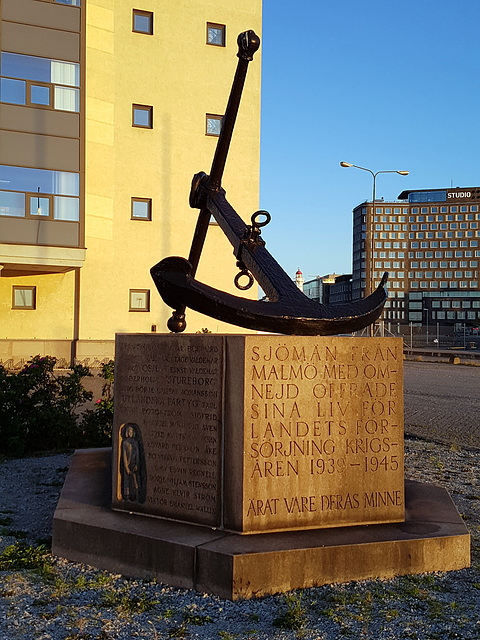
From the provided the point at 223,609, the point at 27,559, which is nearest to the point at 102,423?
the point at 27,559

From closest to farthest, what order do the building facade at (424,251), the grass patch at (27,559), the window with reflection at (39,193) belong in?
the grass patch at (27,559)
the window with reflection at (39,193)
the building facade at (424,251)

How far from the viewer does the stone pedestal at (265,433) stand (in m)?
4.09

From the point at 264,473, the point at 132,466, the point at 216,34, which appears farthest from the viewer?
the point at 216,34

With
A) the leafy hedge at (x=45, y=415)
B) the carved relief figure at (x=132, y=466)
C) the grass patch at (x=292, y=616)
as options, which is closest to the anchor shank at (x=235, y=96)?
the carved relief figure at (x=132, y=466)

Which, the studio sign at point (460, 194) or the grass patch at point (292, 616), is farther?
the studio sign at point (460, 194)

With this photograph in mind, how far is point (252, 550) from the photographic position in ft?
12.1

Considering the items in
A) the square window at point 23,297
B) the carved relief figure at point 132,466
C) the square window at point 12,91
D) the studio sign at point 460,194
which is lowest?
the carved relief figure at point 132,466

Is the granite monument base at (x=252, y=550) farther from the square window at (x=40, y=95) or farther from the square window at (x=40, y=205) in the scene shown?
the square window at (x=40, y=95)

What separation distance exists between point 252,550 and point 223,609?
0.35 meters

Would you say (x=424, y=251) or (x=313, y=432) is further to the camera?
(x=424, y=251)

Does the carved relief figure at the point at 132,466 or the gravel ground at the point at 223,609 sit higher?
the carved relief figure at the point at 132,466

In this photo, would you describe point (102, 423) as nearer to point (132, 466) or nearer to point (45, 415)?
point (45, 415)

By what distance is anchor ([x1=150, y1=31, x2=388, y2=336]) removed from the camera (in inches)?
160

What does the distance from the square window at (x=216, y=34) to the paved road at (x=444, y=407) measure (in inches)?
544
